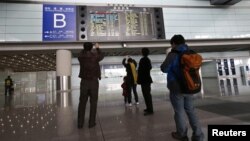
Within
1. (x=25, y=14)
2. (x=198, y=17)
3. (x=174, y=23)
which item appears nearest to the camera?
(x=25, y=14)

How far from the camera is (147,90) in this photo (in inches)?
163

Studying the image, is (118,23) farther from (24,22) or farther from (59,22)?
(24,22)

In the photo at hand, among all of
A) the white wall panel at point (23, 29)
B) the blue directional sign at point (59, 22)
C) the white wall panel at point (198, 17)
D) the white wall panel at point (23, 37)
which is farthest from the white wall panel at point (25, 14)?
the white wall panel at point (198, 17)

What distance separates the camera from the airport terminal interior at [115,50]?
3.18m

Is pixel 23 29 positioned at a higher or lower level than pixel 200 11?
lower

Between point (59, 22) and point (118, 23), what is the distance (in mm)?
4016

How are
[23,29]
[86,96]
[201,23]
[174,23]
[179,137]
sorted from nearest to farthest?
[179,137]
[86,96]
[23,29]
[174,23]
[201,23]

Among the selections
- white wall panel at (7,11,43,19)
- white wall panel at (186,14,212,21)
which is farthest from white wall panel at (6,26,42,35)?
white wall panel at (186,14,212,21)

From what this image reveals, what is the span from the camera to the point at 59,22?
472 inches

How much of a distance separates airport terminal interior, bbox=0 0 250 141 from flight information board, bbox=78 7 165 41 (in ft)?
0.22

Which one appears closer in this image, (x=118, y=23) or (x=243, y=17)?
(x=118, y=23)

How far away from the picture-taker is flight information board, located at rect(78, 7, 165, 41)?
12.0 metres

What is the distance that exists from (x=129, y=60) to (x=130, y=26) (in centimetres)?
785

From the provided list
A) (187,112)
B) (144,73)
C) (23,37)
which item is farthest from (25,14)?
(187,112)
